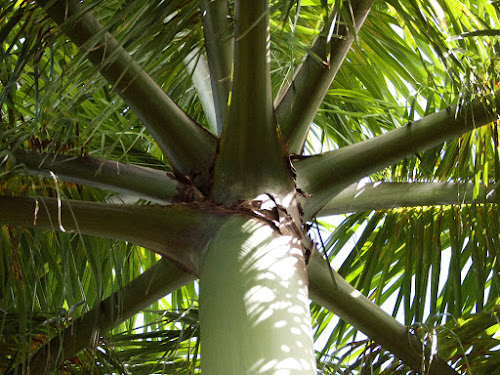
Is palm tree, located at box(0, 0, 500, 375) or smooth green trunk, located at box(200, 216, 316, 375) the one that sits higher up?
palm tree, located at box(0, 0, 500, 375)

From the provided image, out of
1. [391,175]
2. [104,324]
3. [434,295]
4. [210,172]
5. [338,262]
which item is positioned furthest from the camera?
[338,262]

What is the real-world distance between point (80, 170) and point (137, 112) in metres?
0.16

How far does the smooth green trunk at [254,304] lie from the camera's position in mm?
1051

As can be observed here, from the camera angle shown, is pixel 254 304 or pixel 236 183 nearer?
pixel 254 304

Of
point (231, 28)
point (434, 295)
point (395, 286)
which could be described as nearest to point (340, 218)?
point (395, 286)

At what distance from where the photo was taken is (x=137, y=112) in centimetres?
136

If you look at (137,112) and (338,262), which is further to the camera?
(338,262)

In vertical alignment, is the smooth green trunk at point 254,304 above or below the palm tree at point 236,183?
below

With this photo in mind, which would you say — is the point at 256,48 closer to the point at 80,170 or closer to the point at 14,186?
the point at 80,170

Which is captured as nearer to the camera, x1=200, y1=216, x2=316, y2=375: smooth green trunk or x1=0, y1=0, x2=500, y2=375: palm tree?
x1=200, y1=216, x2=316, y2=375: smooth green trunk

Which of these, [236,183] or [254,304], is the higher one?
[236,183]

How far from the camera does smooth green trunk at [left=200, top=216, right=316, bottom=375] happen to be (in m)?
1.05

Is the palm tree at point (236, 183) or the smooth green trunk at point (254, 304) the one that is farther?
the palm tree at point (236, 183)

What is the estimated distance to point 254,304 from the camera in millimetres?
1108
